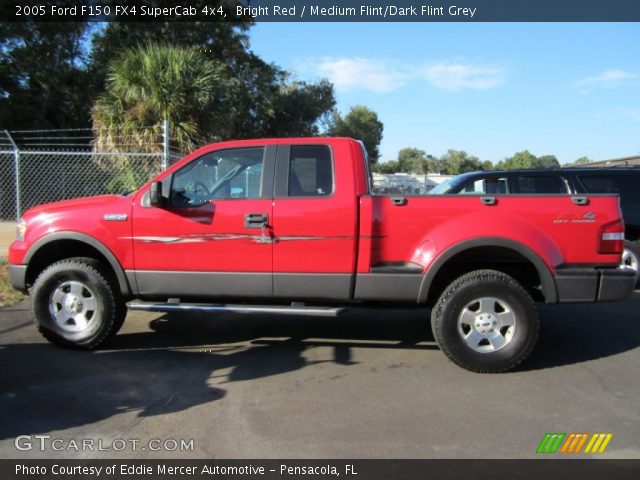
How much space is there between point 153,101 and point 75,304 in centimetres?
669

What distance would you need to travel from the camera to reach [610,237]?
4617mm

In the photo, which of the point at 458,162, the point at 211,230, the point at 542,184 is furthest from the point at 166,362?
the point at 458,162

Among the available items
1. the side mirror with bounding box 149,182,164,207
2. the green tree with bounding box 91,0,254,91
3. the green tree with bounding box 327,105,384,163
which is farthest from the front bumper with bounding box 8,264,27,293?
the green tree with bounding box 327,105,384,163

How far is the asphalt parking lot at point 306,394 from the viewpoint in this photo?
11.4 ft

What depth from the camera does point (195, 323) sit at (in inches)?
254

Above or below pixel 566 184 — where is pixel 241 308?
below

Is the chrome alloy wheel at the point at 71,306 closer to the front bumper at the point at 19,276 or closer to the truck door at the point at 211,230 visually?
the front bumper at the point at 19,276

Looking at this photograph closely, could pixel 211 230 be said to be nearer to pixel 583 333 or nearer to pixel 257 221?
pixel 257 221

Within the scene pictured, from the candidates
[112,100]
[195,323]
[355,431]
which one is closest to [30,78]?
[112,100]

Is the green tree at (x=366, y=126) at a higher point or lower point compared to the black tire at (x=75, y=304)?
higher

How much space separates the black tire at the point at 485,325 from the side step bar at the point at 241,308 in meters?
0.96

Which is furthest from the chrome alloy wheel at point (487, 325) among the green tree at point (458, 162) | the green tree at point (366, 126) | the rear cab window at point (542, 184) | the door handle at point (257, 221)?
the green tree at point (458, 162)

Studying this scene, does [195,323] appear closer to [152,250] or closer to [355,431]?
[152,250]

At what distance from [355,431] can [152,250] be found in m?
2.68
